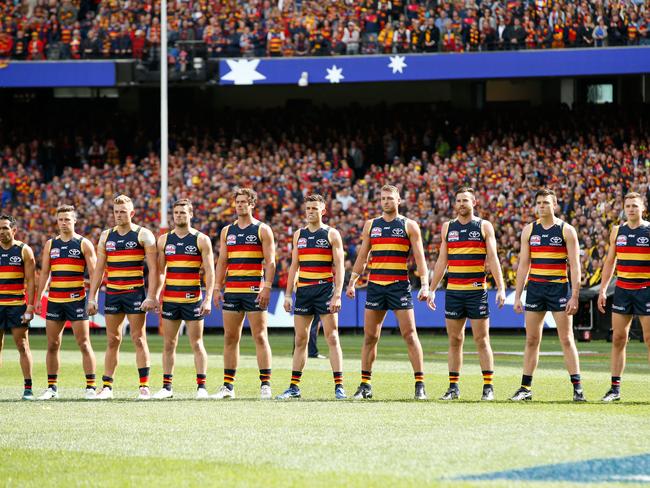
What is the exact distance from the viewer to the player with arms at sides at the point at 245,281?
14.4 metres

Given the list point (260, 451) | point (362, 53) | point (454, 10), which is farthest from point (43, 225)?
point (260, 451)

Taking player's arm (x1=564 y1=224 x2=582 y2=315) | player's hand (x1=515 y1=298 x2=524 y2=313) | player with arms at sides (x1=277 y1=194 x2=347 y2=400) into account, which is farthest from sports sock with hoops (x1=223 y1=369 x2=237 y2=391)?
player's arm (x1=564 y1=224 x2=582 y2=315)

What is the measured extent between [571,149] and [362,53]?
714cm

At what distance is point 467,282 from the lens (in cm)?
1401

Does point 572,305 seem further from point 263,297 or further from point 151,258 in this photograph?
point 151,258

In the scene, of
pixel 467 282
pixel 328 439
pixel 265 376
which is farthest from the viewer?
pixel 265 376

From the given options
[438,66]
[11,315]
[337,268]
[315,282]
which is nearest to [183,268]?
[315,282]

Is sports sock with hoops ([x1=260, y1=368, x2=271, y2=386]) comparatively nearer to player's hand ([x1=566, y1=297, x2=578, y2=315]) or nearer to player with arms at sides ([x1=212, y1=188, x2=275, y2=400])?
player with arms at sides ([x1=212, y1=188, x2=275, y2=400])

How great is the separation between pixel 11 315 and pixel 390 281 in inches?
179

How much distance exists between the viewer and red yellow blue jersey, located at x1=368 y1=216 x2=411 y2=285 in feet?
46.7

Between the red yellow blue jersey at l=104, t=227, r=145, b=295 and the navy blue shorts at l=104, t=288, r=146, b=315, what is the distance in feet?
0.17

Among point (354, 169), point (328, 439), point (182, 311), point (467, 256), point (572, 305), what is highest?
point (354, 169)

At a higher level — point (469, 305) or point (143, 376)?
point (469, 305)

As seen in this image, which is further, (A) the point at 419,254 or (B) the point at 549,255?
(A) the point at 419,254
